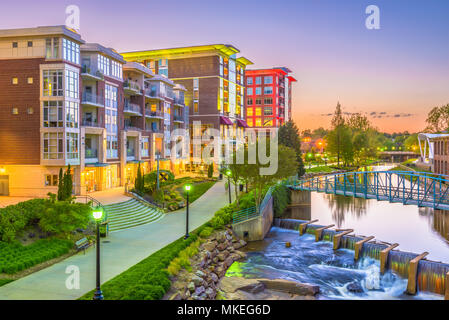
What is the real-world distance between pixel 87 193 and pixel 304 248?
2021 centimetres

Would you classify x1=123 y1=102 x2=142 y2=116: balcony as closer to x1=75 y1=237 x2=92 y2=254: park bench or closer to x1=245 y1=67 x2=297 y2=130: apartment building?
x1=75 y1=237 x2=92 y2=254: park bench

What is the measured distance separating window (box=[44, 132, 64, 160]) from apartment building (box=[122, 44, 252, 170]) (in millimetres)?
32544

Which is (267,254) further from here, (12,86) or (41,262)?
(12,86)

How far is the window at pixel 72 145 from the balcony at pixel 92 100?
3.43m

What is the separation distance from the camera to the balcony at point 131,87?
41.9 meters

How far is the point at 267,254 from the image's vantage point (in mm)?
25062

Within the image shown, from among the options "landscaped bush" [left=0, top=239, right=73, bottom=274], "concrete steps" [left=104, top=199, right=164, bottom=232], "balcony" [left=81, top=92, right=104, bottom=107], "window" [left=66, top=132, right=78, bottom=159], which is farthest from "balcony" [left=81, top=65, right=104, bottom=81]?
Result: "landscaped bush" [left=0, top=239, right=73, bottom=274]

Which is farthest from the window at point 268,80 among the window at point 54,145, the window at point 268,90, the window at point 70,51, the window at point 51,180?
the window at point 51,180

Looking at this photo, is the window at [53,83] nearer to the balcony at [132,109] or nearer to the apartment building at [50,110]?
the apartment building at [50,110]

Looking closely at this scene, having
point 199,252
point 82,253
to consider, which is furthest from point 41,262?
point 199,252

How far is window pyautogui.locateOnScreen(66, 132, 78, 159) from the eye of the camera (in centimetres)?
3180

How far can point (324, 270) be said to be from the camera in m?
22.1

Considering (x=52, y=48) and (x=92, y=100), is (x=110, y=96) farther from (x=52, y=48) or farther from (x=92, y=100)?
(x=52, y=48)

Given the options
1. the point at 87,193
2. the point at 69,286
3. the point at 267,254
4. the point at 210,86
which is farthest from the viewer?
the point at 210,86
